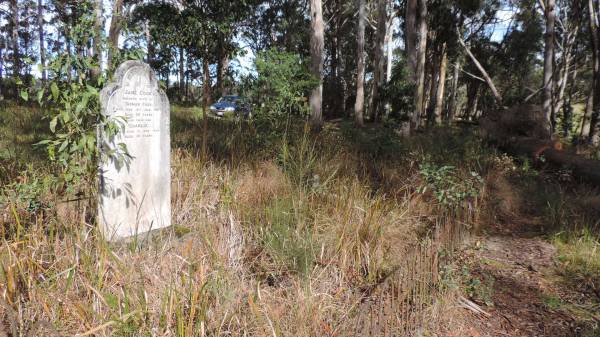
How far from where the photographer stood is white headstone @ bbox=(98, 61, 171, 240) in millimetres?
2969

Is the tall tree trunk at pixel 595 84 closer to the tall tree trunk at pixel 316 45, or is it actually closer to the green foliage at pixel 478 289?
the tall tree trunk at pixel 316 45

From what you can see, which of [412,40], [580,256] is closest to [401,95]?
[412,40]

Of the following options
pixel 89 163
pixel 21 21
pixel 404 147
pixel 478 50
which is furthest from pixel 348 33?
pixel 89 163

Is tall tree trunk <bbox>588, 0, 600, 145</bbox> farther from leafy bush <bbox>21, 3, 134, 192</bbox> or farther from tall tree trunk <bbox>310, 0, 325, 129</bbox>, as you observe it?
leafy bush <bbox>21, 3, 134, 192</bbox>

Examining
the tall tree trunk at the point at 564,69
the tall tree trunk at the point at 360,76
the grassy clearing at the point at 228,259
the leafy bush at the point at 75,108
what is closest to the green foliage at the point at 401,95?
the tall tree trunk at the point at 360,76

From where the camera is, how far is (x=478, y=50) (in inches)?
1045

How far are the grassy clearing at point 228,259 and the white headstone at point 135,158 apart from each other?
0.23 metres

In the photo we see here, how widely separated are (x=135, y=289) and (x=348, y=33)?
30900 mm

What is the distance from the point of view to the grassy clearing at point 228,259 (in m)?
2.04

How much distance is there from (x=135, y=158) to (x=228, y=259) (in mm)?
1291

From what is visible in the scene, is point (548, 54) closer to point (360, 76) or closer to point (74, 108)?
point (360, 76)

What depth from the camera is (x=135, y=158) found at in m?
3.22

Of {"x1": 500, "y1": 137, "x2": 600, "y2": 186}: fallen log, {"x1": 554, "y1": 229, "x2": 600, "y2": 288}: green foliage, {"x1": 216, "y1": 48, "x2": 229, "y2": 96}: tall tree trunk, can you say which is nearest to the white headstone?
{"x1": 216, "y1": 48, "x2": 229, "y2": 96}: tall tree trunk

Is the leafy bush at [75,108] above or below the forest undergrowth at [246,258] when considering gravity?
above
